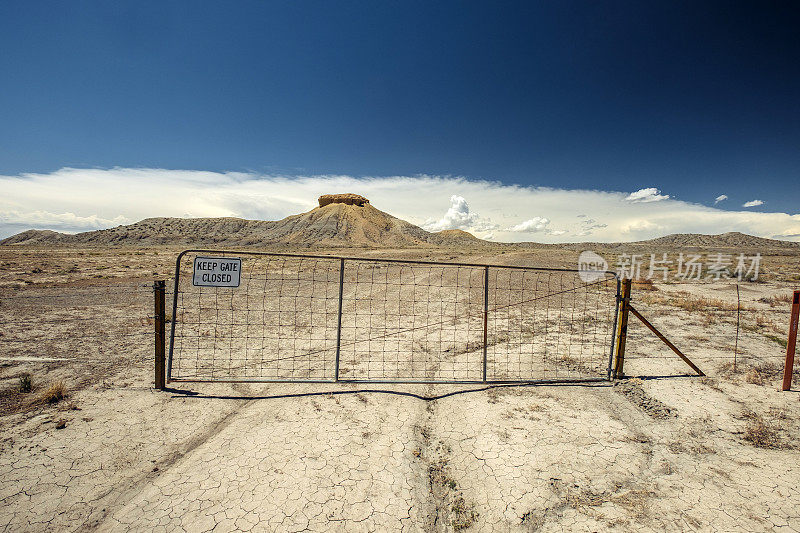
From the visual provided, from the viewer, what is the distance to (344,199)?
164m

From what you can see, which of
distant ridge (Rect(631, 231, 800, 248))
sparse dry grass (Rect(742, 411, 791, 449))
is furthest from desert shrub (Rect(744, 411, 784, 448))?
distant ridge (Rect(631, 231, 800, 248))

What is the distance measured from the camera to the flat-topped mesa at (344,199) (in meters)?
164

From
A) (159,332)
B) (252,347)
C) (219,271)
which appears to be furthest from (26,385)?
(252,347)

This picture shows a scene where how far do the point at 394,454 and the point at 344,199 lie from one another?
16658 centimetres

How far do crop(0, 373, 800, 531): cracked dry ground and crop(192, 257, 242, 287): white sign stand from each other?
1.75 m

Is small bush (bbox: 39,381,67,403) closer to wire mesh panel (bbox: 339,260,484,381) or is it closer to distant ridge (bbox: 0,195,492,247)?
wire mesh panel (bbox: 339,260,484,381)

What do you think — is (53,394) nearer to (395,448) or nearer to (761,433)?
(395,448)

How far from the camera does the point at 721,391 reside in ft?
18.2

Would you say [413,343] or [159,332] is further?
[413,343]

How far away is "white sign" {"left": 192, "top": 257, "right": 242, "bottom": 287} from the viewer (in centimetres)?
527

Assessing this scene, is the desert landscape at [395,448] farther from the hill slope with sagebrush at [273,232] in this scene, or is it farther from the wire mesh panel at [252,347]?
the hill slope with sagebrush at [273,232]

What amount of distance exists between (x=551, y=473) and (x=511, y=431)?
30.0 inches

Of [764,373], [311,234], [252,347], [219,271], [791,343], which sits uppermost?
[311,234]

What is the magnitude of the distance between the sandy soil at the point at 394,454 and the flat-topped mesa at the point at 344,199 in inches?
6383
